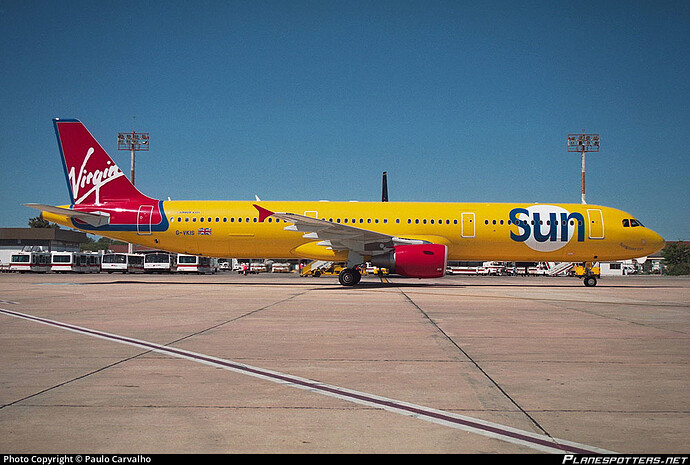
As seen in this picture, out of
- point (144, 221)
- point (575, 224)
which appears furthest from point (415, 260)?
point (144, 221)

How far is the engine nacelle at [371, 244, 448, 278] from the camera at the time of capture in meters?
22.2

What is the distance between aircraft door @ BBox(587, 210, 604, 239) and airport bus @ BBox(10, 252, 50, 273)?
162ft

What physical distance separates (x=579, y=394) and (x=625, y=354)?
2664mm

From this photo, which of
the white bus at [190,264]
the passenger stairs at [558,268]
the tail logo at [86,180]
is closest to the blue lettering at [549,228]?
the tail logo at [86,180]

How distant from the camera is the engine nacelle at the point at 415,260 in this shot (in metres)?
22.2

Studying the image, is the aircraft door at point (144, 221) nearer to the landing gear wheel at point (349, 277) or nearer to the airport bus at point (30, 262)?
the landing gear wheel at point (349, 277)

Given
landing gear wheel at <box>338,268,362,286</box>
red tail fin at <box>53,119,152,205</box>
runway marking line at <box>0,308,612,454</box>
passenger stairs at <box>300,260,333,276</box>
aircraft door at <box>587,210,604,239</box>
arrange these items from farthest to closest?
passenger stairs at <box>300,260,333,276</box> < red tail fin at <box>53,119,152,205</box> < aircraft door at <box>587,210,604,239</box> < landing gear wheel at <box>338,268,362,286</box> < runway marking line at <box>0,308,612,454</box>

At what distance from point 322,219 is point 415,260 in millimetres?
4766

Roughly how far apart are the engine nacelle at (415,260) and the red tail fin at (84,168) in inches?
510

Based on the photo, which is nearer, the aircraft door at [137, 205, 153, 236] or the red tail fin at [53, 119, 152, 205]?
the aircraft door at [137, 205, 153, 236]

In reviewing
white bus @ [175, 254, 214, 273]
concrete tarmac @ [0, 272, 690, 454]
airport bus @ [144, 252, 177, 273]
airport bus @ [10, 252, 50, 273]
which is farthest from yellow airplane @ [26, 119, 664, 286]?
airport bus @ [10, 252, 50, 273]

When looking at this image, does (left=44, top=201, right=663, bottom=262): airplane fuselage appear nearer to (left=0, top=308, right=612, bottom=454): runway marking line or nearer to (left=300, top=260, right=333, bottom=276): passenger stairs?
(left=300, top=260, right=333, bottom=276): passenger stairs

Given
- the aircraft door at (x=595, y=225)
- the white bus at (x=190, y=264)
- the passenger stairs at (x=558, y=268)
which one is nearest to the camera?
the aircraft door at (x=595, y=225)
